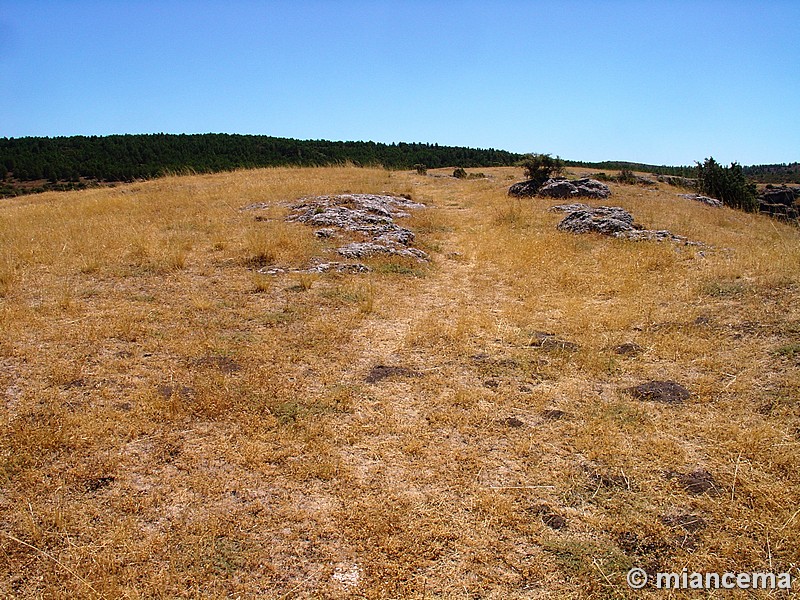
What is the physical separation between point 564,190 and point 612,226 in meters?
5.79

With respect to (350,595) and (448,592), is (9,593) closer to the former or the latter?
(350,595)

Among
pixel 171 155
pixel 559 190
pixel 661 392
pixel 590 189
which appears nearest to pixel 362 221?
pixel 559 190

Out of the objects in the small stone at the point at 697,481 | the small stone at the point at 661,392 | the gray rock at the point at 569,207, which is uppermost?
the gray rock at the point at 569,207

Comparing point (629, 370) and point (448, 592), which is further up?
point (629, 370)

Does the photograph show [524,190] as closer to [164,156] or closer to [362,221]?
[362,221]

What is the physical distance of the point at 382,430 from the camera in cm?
440

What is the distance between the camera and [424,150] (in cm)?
5412

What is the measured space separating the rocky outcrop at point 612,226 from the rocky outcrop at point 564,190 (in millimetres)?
3665

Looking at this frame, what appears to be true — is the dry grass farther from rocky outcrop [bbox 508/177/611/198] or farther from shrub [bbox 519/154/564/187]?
shrub [bbox 519/154/564/187]

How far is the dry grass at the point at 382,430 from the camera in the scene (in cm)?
304

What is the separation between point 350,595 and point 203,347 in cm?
375

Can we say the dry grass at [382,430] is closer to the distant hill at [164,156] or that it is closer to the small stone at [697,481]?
the small stone at [697,481]

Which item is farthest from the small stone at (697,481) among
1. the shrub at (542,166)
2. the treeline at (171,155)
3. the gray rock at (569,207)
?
the treeline at (171,155)

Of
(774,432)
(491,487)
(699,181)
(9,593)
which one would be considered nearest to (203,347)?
(9,593)
